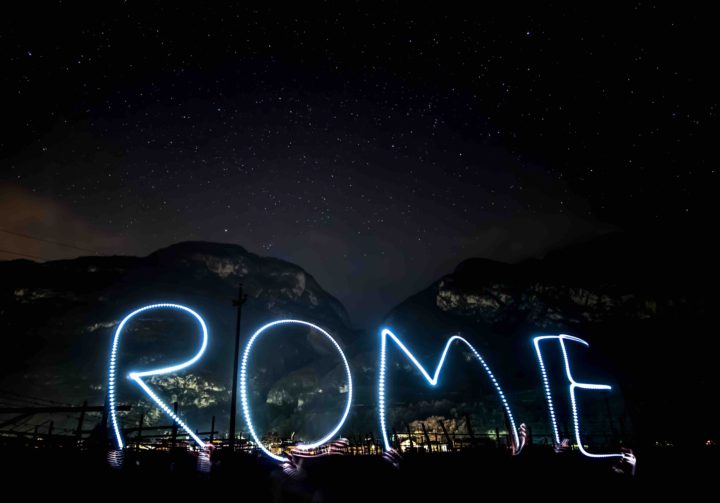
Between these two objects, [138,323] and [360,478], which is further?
[138,323]

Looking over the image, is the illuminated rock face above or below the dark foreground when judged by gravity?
above

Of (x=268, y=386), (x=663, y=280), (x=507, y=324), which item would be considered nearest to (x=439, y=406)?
(x=507, y=324)

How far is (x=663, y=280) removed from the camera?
154 ft

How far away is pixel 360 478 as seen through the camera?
1502cm

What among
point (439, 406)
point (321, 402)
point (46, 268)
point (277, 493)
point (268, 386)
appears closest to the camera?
point (277, 493)

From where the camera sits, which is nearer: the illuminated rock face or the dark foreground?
the dark foreground

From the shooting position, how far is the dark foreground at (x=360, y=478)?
11672mm

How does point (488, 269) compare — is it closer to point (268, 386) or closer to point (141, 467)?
point (268, 386)

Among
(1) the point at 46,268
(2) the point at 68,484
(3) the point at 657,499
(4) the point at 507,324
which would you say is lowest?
(3) the point at 657,499

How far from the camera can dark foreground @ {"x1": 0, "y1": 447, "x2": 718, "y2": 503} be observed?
11672 millimetres

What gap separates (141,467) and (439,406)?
36855mm

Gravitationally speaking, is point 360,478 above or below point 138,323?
below

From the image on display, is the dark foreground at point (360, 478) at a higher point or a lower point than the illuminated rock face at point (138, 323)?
lower

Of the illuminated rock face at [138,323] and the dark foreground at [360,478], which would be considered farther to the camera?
the illuminated rock face at [138,323]
